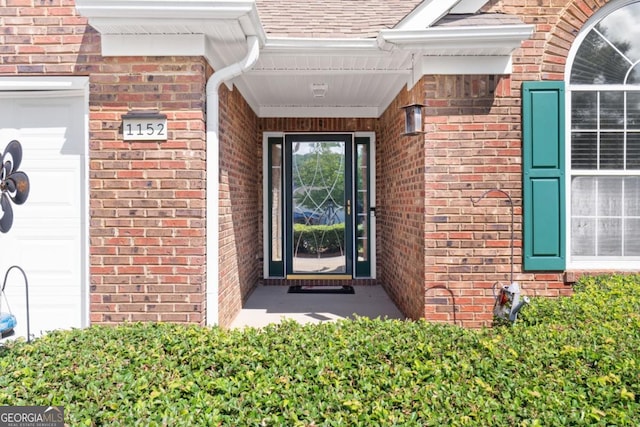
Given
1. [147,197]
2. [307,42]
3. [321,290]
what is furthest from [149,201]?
[321,290]

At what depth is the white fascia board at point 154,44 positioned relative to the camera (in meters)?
3.76

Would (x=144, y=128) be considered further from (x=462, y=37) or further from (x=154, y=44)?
(x=462, y=37)

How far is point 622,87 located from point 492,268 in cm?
249

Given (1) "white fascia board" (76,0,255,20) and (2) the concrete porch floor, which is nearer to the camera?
(1) "white fascia board" (76,0,255,20)

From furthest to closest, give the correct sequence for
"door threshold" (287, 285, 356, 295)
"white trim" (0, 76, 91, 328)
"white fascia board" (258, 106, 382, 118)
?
"white fascia board" (258, 106, 382, 118) < "door threshold" (287, 285, 356, 295) < "white trim" (0, 76, 91, 328)

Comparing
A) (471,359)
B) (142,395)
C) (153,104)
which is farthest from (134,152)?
(471,359)

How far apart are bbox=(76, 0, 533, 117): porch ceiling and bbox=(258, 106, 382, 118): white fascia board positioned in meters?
1.65

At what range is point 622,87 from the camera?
445 centimetres

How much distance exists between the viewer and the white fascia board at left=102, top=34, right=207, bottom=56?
12.3 ft

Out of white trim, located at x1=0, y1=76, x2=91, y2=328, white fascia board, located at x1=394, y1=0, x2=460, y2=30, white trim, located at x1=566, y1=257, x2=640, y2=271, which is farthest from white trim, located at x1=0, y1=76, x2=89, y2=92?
white trim, located at x1=566, y1=257, x2=640, y2=271

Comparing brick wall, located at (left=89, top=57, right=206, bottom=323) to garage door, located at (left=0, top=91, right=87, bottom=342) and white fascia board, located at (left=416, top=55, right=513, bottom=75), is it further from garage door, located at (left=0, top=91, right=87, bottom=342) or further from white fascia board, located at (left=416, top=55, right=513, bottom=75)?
white fascia board, located at (left=416, top=55, right=513, bottom=75)

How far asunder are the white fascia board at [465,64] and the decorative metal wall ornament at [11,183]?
423 centimetres

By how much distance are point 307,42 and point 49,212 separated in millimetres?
3152

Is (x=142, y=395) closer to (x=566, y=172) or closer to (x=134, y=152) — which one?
(x=134, y=152)
